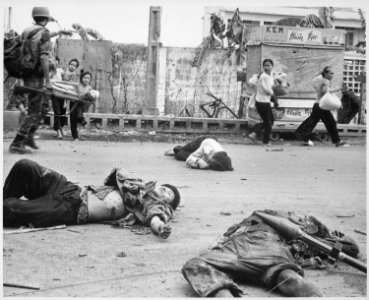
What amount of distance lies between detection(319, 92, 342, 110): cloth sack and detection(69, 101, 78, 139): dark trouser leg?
5.60 feet

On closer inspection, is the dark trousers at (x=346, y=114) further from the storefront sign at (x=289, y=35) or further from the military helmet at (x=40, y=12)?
the military helmet at (x=40, y=12)

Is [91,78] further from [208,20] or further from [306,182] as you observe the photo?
[306,182]

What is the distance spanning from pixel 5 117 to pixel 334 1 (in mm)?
2156

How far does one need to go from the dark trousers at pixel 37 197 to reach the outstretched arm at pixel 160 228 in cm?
50

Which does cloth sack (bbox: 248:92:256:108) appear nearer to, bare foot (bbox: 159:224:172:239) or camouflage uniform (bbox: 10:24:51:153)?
bare foot (bbox: 159:224:172:239)

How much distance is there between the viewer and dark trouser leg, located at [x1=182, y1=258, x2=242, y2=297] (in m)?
3.24

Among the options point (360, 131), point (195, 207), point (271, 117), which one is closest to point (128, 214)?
point (195, 207)

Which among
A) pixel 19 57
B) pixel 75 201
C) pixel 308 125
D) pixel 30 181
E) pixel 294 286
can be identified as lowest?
pixel 294 286

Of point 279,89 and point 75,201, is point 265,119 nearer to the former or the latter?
point 279,89

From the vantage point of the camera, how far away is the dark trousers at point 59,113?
14.6 feet

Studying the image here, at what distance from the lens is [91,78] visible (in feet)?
15.3

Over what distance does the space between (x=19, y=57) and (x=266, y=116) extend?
176 centimetres

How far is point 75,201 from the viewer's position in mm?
4160

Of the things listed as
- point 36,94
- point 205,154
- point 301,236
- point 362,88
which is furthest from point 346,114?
point 36,94
